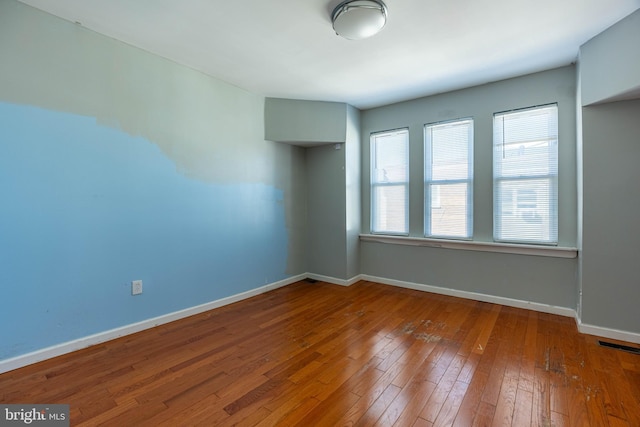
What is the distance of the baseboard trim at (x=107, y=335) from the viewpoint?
205 centimetres

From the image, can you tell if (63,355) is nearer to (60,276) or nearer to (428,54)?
(60,276)

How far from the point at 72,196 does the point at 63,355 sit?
4.14 ft

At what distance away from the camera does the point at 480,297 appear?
11.3 feet

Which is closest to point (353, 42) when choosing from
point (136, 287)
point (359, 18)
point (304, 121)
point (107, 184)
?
point (359, 18)

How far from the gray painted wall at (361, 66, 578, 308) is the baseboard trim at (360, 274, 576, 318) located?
0.15ft

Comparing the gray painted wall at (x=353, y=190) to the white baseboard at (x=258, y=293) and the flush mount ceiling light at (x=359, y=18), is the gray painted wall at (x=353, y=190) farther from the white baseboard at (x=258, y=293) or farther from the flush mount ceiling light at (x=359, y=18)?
the flush mount ceiling light at (x=359, y=18)

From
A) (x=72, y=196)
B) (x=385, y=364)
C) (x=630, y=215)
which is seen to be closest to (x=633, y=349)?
(x=630, y=215)

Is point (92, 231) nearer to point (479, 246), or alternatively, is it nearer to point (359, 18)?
point (359, 18)

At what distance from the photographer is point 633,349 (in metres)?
2.28

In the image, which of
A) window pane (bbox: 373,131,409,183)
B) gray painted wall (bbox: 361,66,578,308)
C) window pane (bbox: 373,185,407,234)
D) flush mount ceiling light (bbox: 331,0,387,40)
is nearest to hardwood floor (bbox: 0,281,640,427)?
gray painted wall (bbox: 361,66,578,308)

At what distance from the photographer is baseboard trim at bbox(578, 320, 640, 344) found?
2.40 meters

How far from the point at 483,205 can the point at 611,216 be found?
1.10m

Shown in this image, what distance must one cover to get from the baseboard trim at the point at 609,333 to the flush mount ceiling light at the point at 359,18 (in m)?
3.19

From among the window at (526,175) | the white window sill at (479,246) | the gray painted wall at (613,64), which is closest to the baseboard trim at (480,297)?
the white window sill at (479,246)
